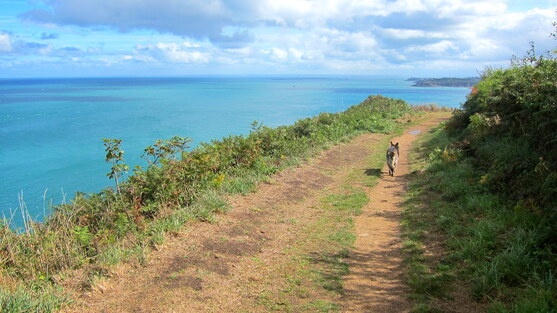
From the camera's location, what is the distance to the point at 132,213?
7.32 metres

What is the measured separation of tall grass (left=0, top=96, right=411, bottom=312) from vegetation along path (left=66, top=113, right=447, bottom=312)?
1.36ft

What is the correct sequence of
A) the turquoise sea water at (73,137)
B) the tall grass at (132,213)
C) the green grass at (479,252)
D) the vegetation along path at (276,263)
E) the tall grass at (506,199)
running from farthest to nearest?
the turquoise sea water at (73,137) < the tall grass at (132,213) < the vegetation along path at (276,263) < the tall grass at (506,199) < the green grass at (479,252)

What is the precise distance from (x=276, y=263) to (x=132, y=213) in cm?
310

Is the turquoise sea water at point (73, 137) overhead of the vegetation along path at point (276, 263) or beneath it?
beneath

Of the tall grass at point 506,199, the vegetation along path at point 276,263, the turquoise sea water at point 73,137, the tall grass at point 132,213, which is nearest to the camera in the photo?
the tall grass at point 506,199

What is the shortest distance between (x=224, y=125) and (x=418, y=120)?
111 feet

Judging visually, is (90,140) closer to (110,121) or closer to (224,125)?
(110,121)

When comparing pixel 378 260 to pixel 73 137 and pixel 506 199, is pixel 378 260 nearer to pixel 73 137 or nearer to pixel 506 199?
pixel 506 199

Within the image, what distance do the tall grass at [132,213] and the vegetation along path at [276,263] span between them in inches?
16.3

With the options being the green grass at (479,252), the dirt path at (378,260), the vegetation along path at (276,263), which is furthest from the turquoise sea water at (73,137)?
the green grass at (479,252)

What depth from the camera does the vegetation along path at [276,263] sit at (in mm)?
Answer: 4820

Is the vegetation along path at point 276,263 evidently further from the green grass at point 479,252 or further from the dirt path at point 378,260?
the green grass at point 479,252

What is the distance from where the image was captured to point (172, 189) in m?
8.07

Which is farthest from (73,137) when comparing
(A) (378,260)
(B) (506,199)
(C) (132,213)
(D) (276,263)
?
(B) (506,199)
